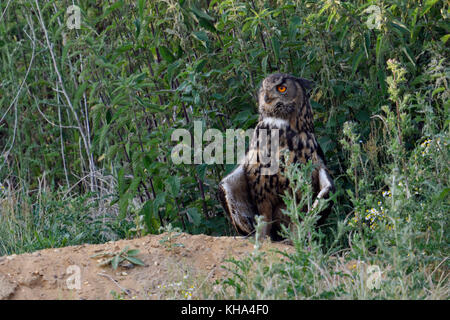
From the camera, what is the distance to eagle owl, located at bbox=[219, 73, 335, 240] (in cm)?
456

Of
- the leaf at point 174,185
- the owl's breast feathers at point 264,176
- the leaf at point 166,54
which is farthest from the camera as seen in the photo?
the leaf at point 166,54

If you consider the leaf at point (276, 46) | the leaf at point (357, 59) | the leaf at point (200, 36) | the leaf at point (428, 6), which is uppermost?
the leaf at point (428, 6)

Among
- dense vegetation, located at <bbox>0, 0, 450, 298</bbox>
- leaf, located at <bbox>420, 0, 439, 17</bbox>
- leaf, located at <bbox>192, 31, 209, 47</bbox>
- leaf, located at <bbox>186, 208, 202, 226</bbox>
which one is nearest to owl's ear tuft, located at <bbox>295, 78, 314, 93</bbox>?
dense vegetation, located at <bbox>0, 0, 450, 298</bbox>

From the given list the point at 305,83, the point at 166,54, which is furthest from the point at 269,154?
the point at 166,54

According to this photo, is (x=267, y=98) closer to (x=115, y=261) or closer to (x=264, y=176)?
(x=264, y=176)

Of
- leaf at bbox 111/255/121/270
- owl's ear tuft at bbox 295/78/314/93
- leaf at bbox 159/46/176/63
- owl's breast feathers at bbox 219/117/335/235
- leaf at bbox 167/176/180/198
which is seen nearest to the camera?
leaf at bbox 111/255/121/270

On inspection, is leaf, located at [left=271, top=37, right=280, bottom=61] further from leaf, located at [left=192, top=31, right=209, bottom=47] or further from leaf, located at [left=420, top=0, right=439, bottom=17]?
leaf, located at [left=420, top=0, right=439, bottom=17]

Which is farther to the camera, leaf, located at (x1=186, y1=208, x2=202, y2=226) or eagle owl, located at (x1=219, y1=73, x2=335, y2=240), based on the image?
leaf, located at (x1=186, y1=208, x2=202, y2=226)

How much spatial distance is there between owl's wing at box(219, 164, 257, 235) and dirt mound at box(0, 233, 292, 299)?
17cm

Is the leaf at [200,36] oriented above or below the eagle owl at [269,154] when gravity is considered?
above

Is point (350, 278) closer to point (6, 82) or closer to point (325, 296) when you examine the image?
point (325, 296)

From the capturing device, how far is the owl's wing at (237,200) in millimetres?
4559

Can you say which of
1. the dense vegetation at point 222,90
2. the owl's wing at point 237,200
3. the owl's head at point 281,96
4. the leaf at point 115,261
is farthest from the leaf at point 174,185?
the leaf at point 115,261

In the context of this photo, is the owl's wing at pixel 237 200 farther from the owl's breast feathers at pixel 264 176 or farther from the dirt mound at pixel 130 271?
the dirt mound at pixel 130 271
